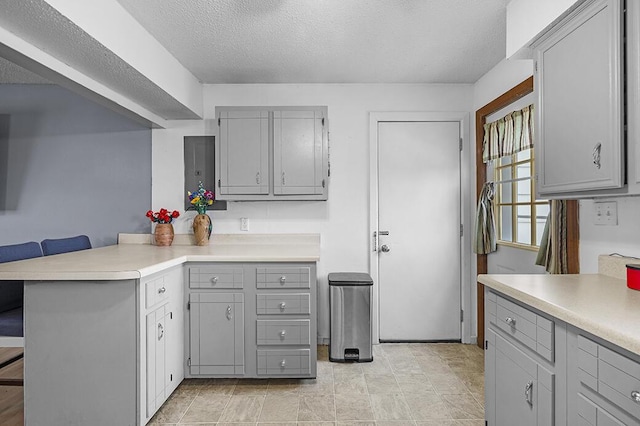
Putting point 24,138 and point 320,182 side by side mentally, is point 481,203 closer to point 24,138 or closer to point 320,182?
point 320,182

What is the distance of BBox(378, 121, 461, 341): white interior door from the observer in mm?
3691

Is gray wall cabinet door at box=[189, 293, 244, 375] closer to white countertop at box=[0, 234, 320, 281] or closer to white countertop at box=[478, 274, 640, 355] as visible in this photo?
white countertop at box=[0, 234, 320, 281]

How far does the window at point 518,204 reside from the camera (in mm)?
2811

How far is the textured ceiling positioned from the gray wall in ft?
3.31

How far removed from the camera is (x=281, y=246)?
3.49 m

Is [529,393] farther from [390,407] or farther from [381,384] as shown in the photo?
[381,384]

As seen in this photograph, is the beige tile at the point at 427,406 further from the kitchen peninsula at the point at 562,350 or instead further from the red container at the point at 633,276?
the red container at the point at 633,276

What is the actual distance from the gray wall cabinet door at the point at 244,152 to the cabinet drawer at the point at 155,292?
3.51 ft

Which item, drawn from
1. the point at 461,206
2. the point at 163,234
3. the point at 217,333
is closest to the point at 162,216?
the point at 163,234

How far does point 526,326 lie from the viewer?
162 cm

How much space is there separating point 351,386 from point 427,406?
1.74ft

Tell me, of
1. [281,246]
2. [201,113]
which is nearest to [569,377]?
[281,246]

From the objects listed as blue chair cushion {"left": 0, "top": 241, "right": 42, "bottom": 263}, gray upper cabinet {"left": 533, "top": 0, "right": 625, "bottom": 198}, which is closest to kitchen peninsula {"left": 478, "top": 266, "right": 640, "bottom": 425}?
gray upper cabinet {"left": 533, "top": 0, "right": 625, "bottom": 198}

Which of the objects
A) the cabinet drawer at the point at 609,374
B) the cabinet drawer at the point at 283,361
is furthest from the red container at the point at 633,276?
the cabinet drawer at the point at 283,361
